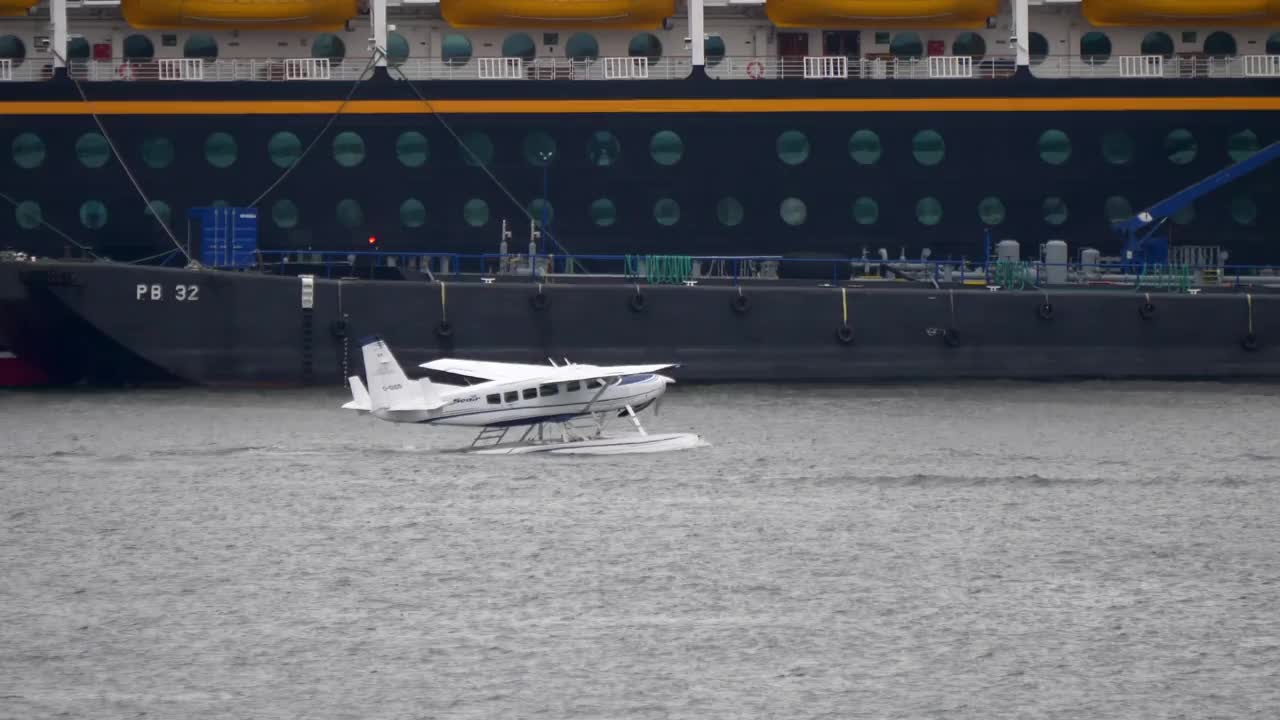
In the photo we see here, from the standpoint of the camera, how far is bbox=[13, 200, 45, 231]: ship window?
4447cm

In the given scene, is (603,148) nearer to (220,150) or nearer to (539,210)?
(539,210)

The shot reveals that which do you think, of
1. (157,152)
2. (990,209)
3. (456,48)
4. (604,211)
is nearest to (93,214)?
(157,152)

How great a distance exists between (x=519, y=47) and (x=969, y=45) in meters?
10.9

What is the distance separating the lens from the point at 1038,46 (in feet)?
150

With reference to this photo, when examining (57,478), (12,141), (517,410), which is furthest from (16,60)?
(517,410)

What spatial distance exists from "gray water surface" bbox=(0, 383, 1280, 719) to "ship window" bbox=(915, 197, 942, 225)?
438cm

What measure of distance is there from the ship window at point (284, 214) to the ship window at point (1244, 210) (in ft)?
72.9

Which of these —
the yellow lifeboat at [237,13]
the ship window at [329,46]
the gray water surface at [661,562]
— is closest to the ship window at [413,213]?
the ship window at [329,46]

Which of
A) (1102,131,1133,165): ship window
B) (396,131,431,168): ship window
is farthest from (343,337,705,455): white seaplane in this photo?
(1102,131,1133,165): ship window

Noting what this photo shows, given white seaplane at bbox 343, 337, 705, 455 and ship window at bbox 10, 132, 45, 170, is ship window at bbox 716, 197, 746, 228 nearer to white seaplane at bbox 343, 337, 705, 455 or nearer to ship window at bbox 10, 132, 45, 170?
white seaplane at bbox 343, 337, 705, 455

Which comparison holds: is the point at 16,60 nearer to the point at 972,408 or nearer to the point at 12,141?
the point at 12,141

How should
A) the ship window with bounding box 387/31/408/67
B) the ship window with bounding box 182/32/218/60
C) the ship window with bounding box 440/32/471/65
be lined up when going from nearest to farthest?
the ship window with bounding box 387/31/408/67
the ship window with bounding box 440/32/471/65
the ship window with bounding box 182/32/218/60

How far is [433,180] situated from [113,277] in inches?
314

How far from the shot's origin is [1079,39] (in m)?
45.7
